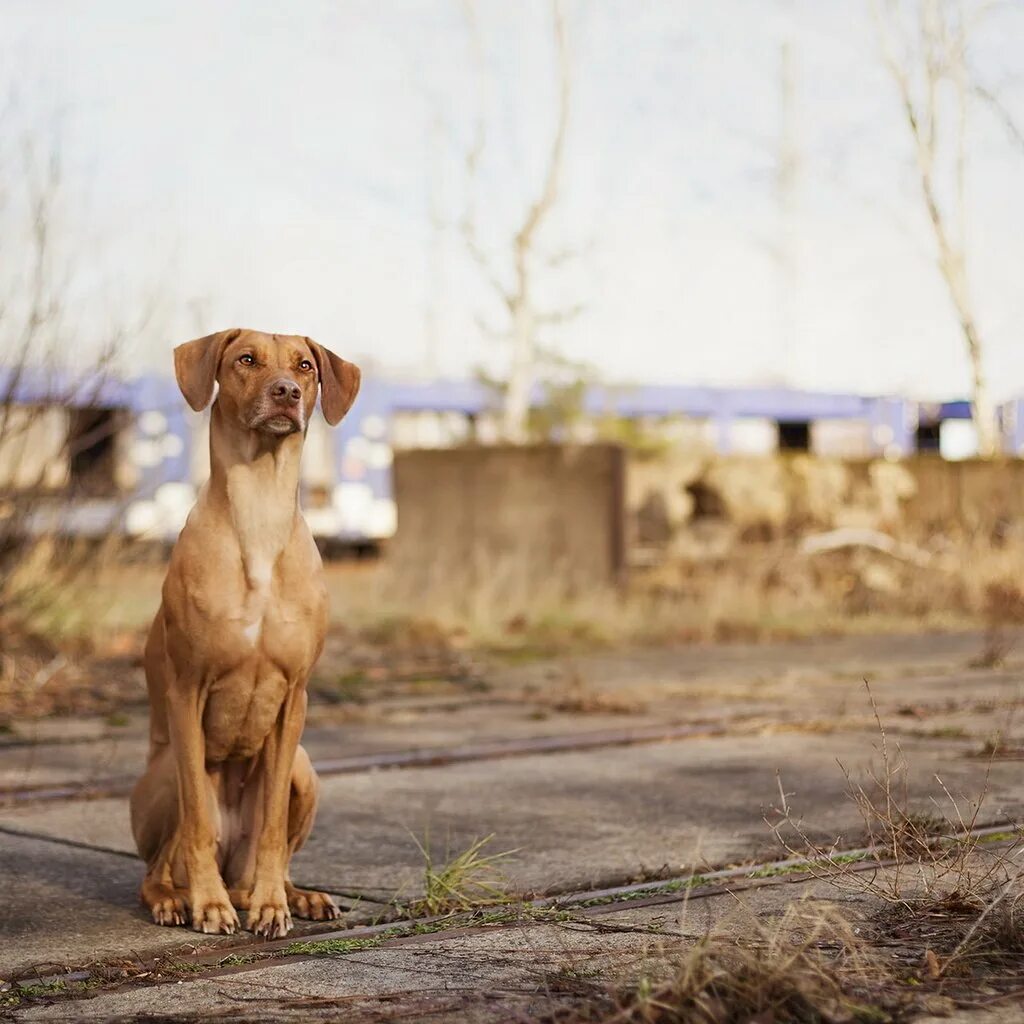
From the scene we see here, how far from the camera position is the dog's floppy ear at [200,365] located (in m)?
4.51

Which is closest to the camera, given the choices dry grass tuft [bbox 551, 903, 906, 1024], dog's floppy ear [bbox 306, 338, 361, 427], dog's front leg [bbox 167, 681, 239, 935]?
dry grass tuft [bbox 551, 903, 906, 1024]

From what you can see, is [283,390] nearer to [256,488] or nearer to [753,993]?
[256,488]

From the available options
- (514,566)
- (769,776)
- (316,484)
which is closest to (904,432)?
(316,484)

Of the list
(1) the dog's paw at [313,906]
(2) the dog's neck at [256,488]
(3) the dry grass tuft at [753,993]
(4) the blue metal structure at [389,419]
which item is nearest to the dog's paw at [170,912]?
(1) the dog's paw at [313,906]

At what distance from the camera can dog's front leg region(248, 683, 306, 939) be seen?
175 inches

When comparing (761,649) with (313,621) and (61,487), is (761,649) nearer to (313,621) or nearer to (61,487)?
(61,487)

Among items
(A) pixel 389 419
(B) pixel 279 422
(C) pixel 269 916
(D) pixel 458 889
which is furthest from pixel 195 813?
(A) pixel 389 419

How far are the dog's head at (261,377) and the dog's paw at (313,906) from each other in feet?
4.05

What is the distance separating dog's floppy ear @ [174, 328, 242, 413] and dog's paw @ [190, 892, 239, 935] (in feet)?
4.23

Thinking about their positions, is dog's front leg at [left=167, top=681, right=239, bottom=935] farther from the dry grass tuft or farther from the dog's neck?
the dry grass tuft

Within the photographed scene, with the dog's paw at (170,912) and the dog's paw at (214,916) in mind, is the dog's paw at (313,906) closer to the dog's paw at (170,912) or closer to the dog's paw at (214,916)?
the dog's paw at (214,916)

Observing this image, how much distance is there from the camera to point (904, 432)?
1471 inches

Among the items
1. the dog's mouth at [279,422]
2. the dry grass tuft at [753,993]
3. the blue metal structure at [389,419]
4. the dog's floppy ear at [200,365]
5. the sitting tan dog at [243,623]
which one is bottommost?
the dry grass tuft at [753,993]

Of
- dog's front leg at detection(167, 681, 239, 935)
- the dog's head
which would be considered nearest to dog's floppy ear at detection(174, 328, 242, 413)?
the dog's head
